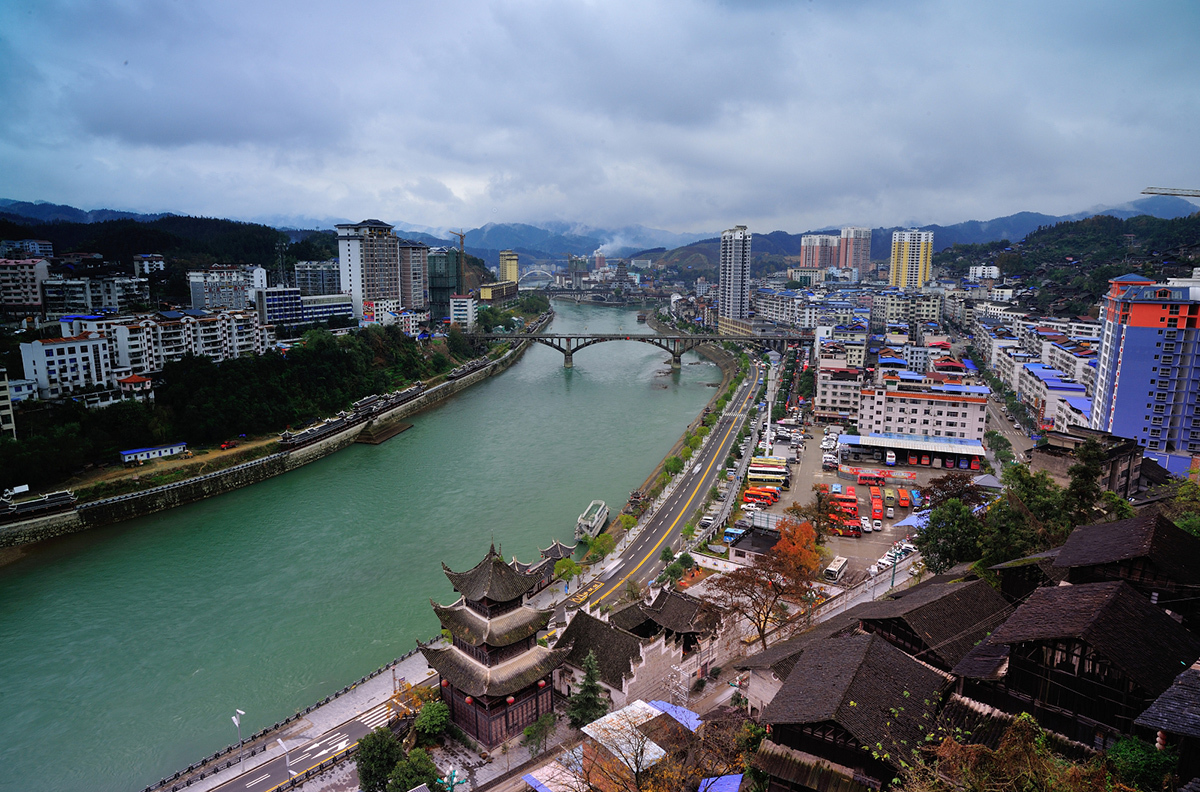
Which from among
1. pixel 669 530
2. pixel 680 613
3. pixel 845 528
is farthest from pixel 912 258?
pixel 680 613

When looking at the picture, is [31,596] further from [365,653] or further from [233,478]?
[365,653]

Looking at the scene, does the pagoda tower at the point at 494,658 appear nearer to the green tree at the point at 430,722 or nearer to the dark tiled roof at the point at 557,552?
the green tree at the point at 430,722

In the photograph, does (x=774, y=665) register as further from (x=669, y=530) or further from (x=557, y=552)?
(x=669, y=530)

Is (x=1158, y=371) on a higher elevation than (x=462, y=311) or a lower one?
higher

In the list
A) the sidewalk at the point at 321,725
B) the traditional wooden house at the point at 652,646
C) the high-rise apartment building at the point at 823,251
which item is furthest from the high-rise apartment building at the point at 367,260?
the high-rise apartment building at the point at 823,251

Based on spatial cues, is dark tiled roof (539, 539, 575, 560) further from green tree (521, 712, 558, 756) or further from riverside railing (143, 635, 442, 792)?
green tree (521, 712, 558, 756)
